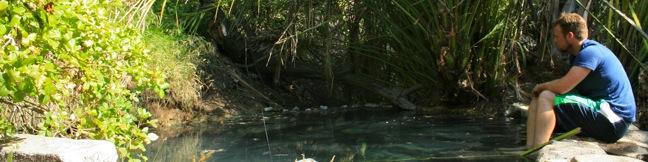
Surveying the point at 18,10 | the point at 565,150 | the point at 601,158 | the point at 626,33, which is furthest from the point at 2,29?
the point at 626,33

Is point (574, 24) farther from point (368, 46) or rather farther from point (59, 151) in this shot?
point (368, 46)

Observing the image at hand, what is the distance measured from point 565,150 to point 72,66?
3.18m

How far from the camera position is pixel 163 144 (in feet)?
23.7

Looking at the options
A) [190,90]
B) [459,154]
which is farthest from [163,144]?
[459,154]

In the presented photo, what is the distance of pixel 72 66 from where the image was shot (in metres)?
3.98

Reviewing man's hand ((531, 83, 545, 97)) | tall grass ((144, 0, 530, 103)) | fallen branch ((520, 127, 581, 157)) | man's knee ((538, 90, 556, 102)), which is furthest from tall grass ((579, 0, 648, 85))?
fallen branch ((520, 127, 581, 157))

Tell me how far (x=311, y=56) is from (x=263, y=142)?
3.08 meters

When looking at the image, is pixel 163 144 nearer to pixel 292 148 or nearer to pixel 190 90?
pixel 292 148

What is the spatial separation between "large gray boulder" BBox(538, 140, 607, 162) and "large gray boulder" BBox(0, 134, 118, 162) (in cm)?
281

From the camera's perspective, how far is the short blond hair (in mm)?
5746

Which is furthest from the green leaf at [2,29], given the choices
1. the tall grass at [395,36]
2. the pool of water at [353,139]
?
the tall grass at [395,36]

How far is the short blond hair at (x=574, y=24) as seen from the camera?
5746 mm

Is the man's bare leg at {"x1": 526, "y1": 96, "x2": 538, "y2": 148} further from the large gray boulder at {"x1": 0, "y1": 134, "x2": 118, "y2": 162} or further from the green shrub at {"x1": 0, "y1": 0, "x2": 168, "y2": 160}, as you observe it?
the large gray boulder at {"x1": 0, "y1": 134, "x2": 118, "y2": 162}

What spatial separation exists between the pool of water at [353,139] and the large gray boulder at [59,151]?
125 centimetres
